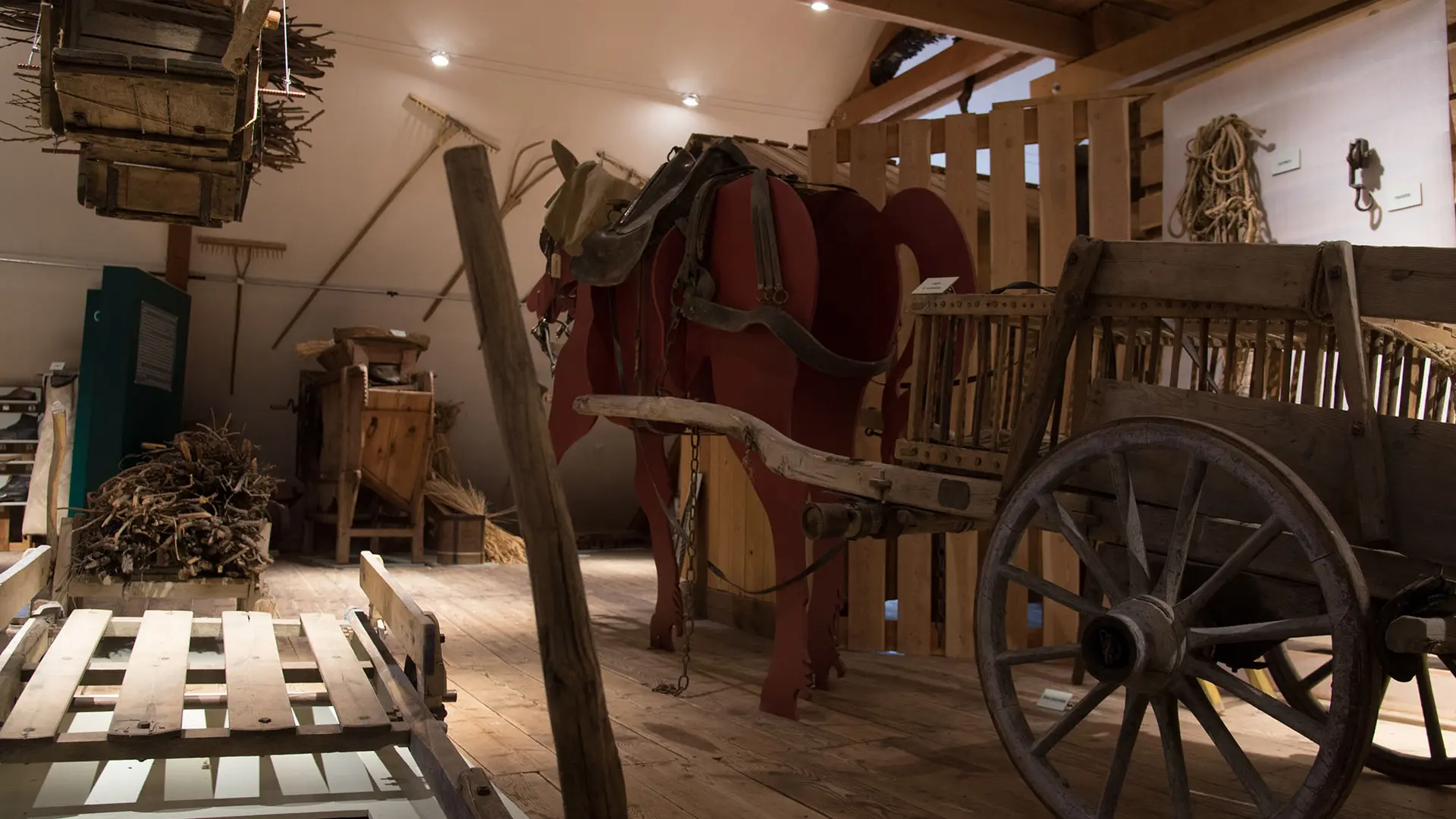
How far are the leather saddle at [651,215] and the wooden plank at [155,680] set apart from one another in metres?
1.77

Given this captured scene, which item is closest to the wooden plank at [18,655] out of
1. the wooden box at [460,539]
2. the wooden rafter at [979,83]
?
the wooden box at [460,539]

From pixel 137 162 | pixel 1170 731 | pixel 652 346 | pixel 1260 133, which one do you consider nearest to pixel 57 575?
pixel 137 162

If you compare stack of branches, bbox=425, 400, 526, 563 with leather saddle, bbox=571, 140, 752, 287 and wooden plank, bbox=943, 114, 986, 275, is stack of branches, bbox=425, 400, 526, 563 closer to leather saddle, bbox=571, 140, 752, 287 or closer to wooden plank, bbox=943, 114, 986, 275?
leather saddle, bbox=571, 140, 752, 287

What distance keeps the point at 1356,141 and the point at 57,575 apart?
5182 millimetres

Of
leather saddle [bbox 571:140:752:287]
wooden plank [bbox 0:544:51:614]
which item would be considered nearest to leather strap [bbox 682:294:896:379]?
leather saddle [bbox 571:140:752:287]

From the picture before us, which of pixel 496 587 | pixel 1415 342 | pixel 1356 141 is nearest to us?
pixel 1415 342

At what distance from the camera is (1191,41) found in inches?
193

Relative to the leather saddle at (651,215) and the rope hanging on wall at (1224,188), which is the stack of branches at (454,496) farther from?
the rope hanging on wall at (1224,188)

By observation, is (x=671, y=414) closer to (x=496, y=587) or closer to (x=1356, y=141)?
(x=1356, y=141)

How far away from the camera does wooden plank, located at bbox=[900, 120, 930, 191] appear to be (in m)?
4.41

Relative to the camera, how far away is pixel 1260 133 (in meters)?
4.20

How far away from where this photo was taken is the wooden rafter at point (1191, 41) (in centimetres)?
453

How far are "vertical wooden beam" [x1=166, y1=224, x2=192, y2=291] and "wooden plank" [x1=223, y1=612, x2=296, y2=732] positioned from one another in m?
4.57

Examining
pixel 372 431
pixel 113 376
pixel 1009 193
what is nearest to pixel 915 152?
pixel 1009 193
